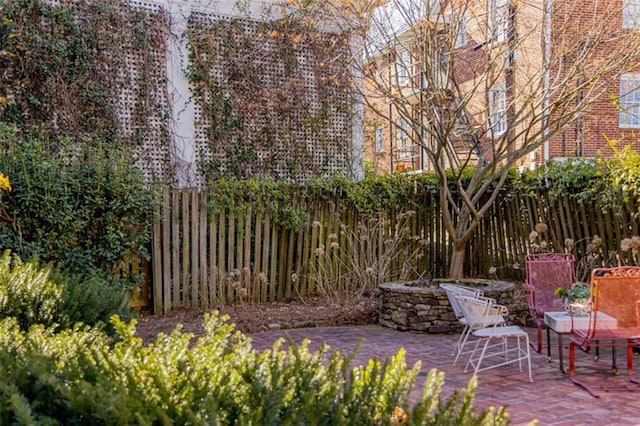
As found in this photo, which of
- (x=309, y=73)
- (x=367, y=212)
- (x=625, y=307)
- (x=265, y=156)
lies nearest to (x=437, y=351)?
(x=625, y=307)

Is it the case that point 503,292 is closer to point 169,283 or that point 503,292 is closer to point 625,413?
point 625,413

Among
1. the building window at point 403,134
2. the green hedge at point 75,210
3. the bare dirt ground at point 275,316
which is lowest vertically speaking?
the bare dirt ground at point 275,316

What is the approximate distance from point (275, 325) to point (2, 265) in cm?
339

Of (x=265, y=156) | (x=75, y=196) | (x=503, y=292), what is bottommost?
(x=503, y=292)

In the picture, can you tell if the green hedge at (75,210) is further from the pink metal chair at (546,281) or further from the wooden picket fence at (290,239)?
the pink metal chair at (546,281)

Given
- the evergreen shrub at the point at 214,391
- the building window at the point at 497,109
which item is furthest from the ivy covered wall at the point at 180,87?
the evergreen shrub at the point at 214,391

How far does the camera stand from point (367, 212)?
8.44m

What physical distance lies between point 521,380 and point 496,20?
482cm

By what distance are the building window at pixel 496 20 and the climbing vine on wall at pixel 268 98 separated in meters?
2.36

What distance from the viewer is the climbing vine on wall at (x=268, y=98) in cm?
907

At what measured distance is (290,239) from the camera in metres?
8.03

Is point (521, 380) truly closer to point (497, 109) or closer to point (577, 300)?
point (577, 300)

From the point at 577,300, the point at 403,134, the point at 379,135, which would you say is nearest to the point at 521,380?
the point at 577,300

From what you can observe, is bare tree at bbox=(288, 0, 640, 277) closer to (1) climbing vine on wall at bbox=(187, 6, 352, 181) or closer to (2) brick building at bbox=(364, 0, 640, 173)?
(2) brick building at bbox=(364, 0, 640, 173)
